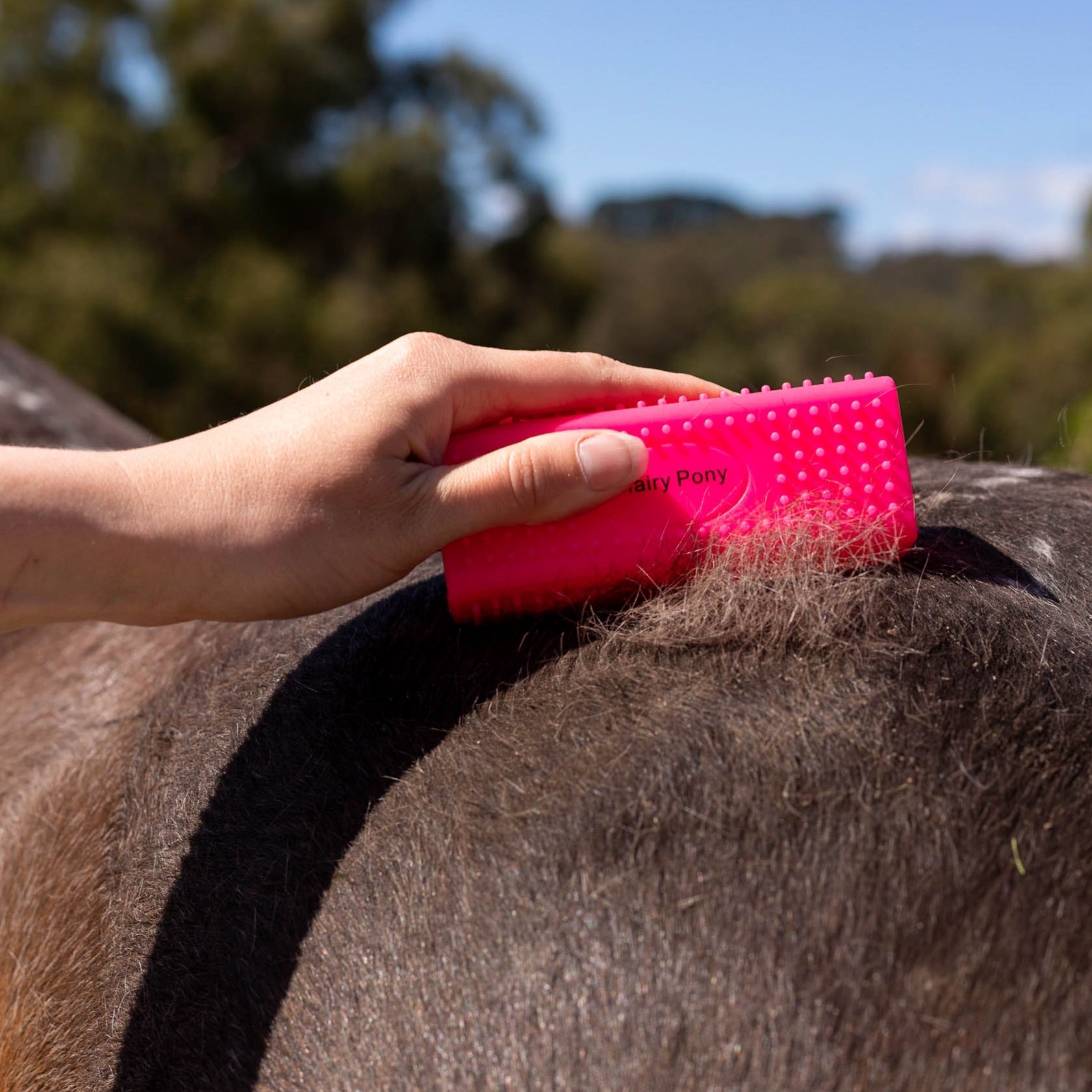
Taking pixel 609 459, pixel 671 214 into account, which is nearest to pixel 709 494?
pixel 609 459

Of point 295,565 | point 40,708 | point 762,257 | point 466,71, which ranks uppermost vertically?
point 466,71

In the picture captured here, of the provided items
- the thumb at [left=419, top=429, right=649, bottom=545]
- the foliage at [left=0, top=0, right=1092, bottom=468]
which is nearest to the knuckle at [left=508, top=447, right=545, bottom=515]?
the thumb at [left=419, top=429, right=649, bottom=545]

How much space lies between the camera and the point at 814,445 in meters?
1.03

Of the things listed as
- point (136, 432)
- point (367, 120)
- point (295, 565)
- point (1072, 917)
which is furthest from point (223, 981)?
point (367, 120)

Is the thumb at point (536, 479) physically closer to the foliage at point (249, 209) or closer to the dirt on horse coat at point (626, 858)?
the dirt on horse coat at point (626, 858)

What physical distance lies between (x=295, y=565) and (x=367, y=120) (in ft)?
48.2

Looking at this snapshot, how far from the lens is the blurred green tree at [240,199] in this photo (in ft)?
36.3

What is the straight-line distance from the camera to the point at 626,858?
84cm

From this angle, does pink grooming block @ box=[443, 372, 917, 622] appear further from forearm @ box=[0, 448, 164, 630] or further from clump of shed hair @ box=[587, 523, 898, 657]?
forearm @ box=[0, 448, 164, 630]

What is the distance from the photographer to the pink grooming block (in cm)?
102

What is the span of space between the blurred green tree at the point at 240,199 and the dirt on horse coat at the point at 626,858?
9.83 meters

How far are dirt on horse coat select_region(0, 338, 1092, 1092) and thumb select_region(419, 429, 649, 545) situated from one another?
0.14 m

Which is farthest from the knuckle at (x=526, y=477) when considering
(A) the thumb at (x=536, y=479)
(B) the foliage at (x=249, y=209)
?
(B) the foliage at (x=249, y=209)

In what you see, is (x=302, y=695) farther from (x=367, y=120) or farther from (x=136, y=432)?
(x=367, y=120)
